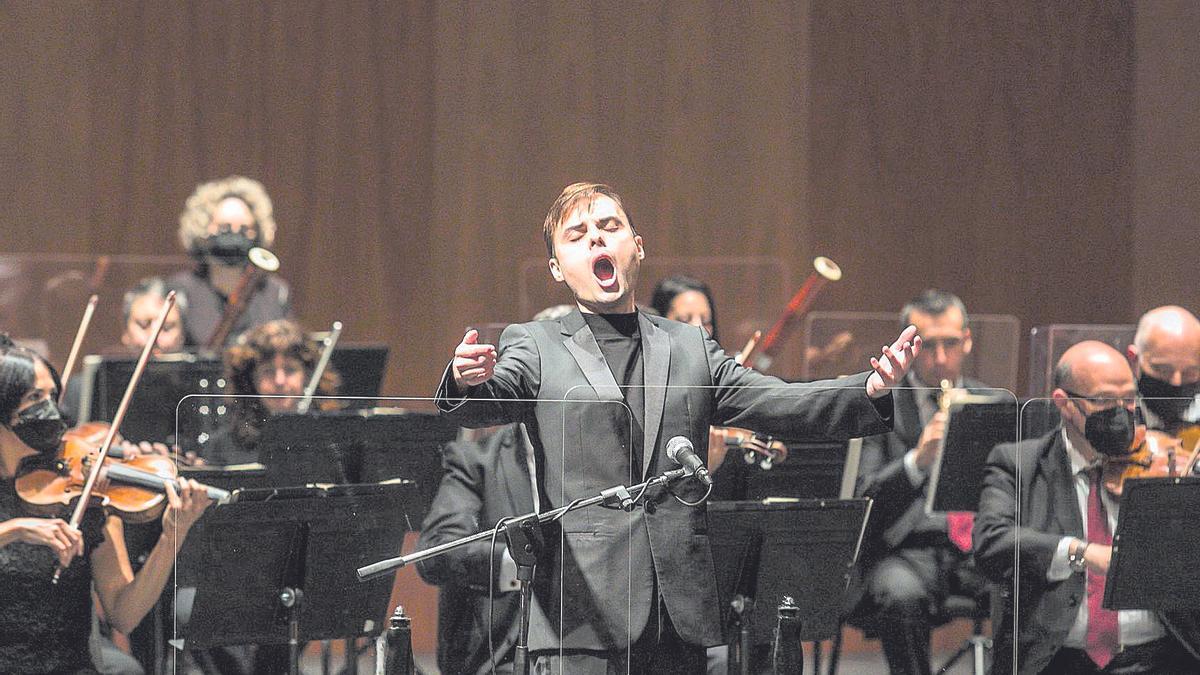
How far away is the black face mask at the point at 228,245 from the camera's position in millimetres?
4703

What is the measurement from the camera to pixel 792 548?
235 centimetres

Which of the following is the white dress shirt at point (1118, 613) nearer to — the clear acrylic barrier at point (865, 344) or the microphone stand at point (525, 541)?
the microphone stand at point (525, 541)

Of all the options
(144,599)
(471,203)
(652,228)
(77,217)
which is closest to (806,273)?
(652,228)

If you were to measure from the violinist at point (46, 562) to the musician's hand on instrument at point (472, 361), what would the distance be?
902mm

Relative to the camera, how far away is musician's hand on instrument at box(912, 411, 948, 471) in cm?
241

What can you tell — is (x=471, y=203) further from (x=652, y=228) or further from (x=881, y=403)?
(x=881, y=403)

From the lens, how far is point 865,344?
169 inches

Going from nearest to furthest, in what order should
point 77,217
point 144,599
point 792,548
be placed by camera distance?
point 792,548 → point 144,599 → point 77,217

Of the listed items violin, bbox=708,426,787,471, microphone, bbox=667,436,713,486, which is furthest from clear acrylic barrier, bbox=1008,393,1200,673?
microphone, bbox=667,436,713,486

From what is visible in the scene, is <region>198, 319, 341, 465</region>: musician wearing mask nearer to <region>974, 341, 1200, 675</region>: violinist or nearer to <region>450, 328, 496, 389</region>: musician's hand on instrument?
<region>450, 328, 496, 389</region>: musician's hand on instrument

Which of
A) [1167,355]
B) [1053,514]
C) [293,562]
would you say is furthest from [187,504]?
[1167,355]

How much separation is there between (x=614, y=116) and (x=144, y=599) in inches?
123

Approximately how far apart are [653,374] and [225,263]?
8.27ft

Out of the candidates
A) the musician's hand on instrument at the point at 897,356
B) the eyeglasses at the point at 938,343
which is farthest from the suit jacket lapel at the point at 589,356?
the eyeglasses at the point at 938,343
